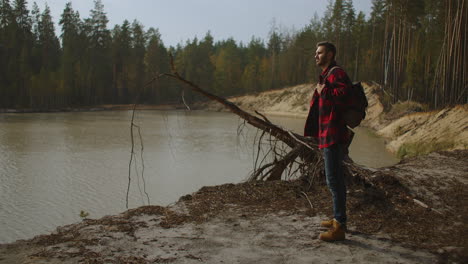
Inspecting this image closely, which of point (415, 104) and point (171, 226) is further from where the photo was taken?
point (415, 104)

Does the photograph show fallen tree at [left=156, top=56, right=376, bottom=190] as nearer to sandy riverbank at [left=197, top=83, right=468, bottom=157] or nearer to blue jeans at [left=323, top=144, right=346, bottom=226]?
sandy riverbank at [left=197, top=83, right=468, bottom=157]

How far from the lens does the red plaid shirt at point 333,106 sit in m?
3.23

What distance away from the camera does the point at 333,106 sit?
3.32 metres

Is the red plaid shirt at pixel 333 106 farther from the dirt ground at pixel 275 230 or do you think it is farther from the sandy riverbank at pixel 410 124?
the sandy riverbank at pixel 410 124

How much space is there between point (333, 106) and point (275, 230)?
134 centimetres

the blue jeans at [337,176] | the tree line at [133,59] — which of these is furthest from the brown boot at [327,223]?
the tree line at [133,59]

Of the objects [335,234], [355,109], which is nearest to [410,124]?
[355,109]

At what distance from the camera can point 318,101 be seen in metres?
3.67

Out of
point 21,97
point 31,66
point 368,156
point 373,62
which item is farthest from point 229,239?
point 31,66

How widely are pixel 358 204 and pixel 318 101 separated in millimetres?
1388

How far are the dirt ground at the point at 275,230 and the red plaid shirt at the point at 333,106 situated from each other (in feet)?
3.07

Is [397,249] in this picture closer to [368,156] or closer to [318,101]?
[318,101]

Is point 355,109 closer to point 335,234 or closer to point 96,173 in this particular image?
point 335,234

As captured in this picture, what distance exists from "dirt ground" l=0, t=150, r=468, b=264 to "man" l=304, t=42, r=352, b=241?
23 centimetres
